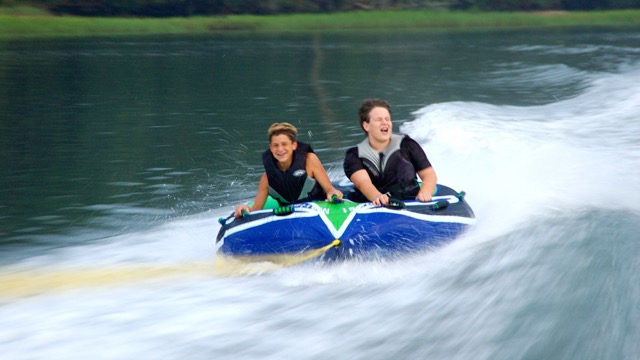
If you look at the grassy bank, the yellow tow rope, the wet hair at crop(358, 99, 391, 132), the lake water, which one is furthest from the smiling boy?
the grassy bank

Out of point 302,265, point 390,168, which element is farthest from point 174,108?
point 302,265

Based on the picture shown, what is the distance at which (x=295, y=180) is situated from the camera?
20.5 ft

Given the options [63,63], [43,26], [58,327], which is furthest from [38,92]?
[43,26]

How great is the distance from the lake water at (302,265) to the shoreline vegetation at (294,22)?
66.5 feet

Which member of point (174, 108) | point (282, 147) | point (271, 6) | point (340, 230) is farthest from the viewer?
point (271, 6)

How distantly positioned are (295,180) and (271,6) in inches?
1677

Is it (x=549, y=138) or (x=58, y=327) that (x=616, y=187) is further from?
(x=58, y=327)

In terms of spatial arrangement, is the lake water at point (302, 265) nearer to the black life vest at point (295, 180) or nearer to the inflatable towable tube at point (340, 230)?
the inflatable towable tube at point (340, 230)

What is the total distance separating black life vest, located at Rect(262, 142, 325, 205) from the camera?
6215mm

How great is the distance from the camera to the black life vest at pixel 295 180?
6215mm

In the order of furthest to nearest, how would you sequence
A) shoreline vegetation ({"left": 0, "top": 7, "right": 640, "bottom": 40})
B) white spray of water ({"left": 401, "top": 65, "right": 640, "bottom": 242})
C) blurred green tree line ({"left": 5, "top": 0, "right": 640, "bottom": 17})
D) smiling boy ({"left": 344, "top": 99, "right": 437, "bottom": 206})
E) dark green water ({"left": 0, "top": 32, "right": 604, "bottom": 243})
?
blurred green tree line ({"left": 5, "top": 0, "right": 640, "bottom": 17}) < shoreline vegetation ({"left": 0, "top": 7, "right": 640, "bottom": 40}) < dark green water ({"left": 0, "top": 32, "right": 604, "bottom": 243}) < white spray of water ({"left": 401, "top": 65, "right": 640, "bottom": 242}) < smiling boy ({"left": 344, "top": 99, "right": 437, "bottom": 206})

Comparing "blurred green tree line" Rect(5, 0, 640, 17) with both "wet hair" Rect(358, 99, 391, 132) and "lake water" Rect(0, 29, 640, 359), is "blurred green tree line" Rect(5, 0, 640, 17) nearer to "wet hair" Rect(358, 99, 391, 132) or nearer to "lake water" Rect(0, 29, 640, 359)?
"lake water" Rect(0, 29, 640, 359)

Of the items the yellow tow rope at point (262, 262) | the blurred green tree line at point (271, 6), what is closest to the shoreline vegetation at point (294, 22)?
the blurred green tree line at point (271, 6)

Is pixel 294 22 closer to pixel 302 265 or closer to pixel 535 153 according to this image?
pixel 535 153
